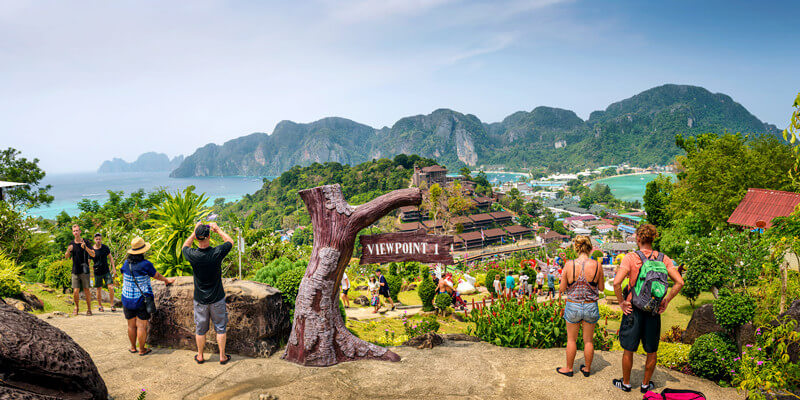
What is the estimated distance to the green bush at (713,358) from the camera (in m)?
4.36

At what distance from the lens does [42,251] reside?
1288 cm

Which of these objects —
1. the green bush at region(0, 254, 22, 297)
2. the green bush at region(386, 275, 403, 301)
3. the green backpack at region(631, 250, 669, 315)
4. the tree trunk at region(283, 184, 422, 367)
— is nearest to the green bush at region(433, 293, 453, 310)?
the green bush at region(386, 275, 403, 301)

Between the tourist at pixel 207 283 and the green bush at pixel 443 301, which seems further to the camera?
the green bush at pixel 443 301

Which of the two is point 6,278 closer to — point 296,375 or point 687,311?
point 296,375

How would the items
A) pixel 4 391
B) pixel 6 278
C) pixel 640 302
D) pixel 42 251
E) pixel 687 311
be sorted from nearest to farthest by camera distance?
1. pixel 4 391
2. pixel 640 302
3. pixel 6 278
4. pixel 687 311
5. pixel 42 251

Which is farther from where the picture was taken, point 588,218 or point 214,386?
point 588,218

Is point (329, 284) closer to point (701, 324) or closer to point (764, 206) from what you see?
point (701, 324)

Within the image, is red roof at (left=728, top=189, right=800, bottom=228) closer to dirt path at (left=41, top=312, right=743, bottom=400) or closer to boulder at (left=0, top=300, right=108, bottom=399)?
dirt path at (left=41, top=312, right=743, bottom=400)

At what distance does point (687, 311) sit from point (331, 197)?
10966mm

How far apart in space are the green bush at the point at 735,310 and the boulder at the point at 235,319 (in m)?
5.51

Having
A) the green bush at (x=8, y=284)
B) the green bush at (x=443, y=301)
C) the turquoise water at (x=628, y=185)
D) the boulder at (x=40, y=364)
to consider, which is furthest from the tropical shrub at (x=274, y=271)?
the turquoise water at (x=628, y=185)

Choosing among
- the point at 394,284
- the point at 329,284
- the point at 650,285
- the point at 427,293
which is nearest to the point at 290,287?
the point at 329,284

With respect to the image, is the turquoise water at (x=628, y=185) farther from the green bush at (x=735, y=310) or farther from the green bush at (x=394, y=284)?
the green bush at (x=735, y=310)

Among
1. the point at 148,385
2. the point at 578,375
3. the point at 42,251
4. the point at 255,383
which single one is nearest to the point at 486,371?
the point at 578,375
